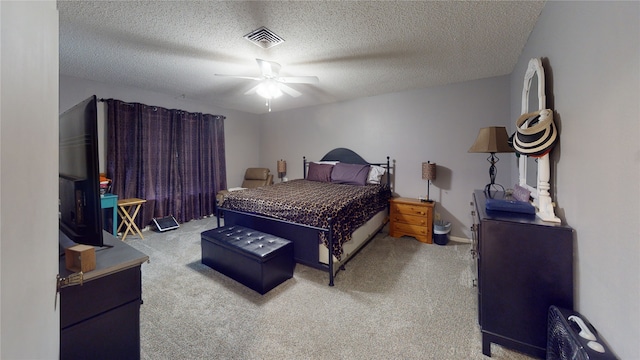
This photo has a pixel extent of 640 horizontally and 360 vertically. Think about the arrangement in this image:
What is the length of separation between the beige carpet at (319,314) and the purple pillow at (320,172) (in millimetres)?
1915

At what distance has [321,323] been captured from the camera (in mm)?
1836

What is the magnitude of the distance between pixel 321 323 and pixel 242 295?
79cm

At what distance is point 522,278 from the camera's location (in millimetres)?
1420

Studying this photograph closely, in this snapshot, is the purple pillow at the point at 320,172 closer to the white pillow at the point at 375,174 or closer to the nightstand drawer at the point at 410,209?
the white pillow at the point at 375,174

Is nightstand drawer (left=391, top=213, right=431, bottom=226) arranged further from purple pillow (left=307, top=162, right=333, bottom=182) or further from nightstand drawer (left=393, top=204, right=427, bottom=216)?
purple pillow (left=307, top=162, right=333, bottom=182)

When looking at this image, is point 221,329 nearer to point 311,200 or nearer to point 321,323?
point 321,323

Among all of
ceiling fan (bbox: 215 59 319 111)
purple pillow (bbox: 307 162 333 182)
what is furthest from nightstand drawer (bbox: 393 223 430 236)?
ceiling fan (bbox: 215 59 319 111)

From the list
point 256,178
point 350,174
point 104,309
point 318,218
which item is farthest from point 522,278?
point 256,178

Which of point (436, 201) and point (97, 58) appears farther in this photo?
point (436, 201)

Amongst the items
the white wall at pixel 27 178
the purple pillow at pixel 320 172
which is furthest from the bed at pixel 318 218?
the white wall at pixel 27 178

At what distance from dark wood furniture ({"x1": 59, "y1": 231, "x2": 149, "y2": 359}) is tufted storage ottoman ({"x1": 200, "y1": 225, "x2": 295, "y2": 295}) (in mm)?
1078

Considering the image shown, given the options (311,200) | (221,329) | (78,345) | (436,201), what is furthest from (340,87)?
(78,345)

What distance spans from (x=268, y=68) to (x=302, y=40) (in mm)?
470

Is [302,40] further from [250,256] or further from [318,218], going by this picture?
[250,256]
